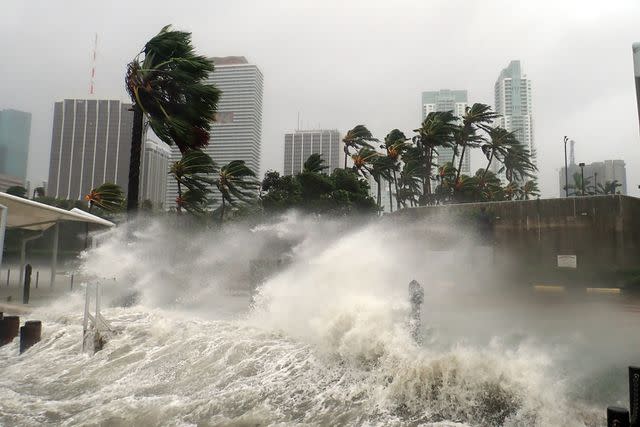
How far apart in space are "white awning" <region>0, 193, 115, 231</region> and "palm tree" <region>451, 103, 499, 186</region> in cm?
2977

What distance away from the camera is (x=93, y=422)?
6.60 m

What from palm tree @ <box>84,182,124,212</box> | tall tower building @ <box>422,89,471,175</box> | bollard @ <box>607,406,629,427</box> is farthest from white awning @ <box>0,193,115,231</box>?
tall tower building @ <box>422,89,471,175</box>

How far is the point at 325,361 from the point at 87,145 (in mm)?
63923

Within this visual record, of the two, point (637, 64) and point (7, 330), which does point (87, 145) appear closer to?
point (7, 330)

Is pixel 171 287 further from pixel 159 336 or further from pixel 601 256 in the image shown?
pixel 601 256

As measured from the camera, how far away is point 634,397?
191 inches

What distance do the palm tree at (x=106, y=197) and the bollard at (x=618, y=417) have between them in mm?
21130

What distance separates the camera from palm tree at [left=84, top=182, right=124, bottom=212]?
21.9m

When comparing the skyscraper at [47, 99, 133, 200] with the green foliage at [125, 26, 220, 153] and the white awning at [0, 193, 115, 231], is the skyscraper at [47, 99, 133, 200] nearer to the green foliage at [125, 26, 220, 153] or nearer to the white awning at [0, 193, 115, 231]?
the white awning at [0, 193, 115, 231]

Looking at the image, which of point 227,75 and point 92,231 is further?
point 227,75

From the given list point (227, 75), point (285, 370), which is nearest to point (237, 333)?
point (285, 370)

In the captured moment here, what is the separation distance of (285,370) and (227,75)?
70526 millimetres

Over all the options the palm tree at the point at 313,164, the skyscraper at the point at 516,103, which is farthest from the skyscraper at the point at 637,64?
the skyscraper at the point at 516,103

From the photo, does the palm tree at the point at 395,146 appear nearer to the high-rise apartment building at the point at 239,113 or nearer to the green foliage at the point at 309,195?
the green foliage at the point at 309,195
